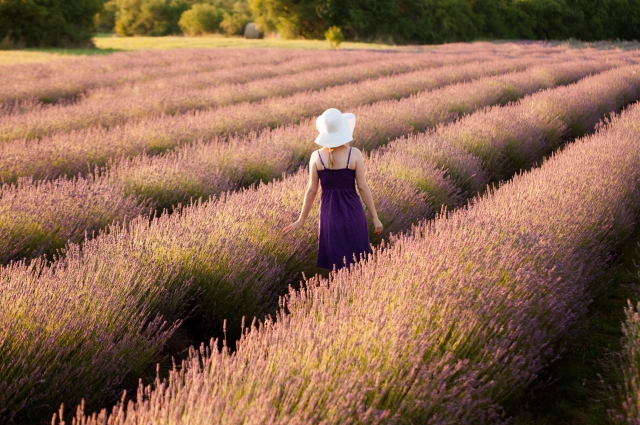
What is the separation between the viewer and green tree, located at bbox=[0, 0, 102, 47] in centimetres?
2233

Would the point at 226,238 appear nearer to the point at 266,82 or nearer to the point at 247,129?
the point at 247,129

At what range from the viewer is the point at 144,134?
6605mm

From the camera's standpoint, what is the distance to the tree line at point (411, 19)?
1328 inches

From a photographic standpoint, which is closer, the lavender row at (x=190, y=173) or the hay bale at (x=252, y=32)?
the lavender row at (x=190, y=173)

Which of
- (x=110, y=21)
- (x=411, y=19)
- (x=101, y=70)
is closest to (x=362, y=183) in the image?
(x=101, y=70)

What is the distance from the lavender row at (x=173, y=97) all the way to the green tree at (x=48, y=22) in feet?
42.9

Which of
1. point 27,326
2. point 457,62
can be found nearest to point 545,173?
Result: point 27,326

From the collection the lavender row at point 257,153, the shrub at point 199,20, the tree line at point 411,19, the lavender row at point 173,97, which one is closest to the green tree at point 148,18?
the tree line at point 411,19

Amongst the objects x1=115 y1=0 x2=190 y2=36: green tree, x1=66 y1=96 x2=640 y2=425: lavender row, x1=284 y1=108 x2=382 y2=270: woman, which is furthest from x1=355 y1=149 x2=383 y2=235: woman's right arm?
x1=115 y1=0 x2=190 y2=36: green tree

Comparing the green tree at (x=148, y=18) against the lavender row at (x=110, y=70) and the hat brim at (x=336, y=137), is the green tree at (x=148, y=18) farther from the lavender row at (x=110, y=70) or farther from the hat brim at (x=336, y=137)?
the hat brim at (x=336, y=137)

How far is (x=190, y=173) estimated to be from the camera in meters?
4.87

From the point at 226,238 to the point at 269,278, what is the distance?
0.33 meters

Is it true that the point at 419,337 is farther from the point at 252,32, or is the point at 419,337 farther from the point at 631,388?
the point at 252,32

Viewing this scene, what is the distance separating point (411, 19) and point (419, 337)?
35.4 metres
